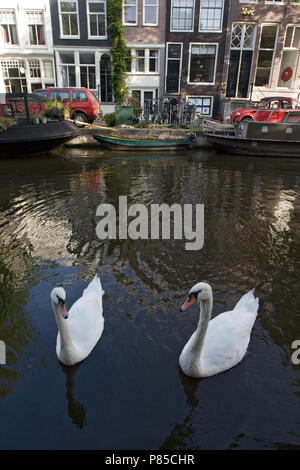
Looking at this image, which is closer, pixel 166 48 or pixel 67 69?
pixel 166 48

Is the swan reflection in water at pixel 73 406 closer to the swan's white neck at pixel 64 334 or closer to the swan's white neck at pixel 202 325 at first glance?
the swan's white neck at pixel 64 334

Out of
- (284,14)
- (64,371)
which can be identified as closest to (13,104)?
(64,371)

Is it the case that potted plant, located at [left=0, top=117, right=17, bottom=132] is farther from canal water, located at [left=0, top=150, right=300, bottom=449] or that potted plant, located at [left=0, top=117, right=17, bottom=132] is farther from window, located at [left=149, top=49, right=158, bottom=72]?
window, located at [left=149, top=49, right=158, bottom=72]

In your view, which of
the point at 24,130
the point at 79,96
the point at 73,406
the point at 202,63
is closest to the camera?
the point at 73,406

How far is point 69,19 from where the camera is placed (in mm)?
18922

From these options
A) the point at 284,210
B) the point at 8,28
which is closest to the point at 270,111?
the point at 284,210

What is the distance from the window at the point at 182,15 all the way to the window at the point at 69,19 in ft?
19.2

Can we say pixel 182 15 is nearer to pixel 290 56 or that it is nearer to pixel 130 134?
pixel 290 56

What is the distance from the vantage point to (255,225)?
5957mm

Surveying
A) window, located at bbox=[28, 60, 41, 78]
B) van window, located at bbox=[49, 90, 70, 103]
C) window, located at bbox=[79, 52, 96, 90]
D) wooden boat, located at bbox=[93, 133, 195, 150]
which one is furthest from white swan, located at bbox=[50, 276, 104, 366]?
window, located at bbox=[28, 60, 41, 78]

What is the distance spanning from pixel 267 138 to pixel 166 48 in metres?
10.5

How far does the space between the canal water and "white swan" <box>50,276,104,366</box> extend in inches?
5.0

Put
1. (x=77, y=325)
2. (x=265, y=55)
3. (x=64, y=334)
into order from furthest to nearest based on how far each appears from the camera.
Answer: (x=265, y=55) < (x=77, y=325) < (x=64, y=334)
